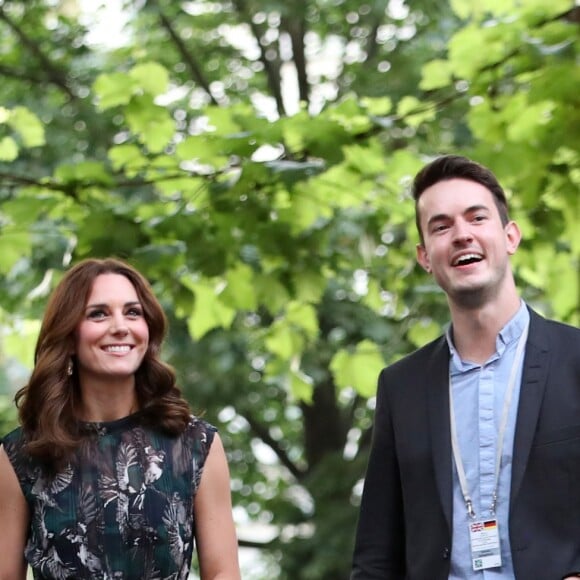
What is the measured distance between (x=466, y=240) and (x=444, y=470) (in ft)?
1.67

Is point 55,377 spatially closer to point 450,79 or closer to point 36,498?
point 36,498

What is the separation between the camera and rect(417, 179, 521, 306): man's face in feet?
9.66

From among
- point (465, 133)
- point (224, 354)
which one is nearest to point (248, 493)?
point (224, 354)

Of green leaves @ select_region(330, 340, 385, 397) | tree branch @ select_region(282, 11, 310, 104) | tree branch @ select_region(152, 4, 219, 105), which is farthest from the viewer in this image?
tree branch @ select_region(282, 11, 310, 104)

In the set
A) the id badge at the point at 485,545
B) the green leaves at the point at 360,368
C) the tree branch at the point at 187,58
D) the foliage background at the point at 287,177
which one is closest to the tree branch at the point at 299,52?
the foliage background at the point at 287,177

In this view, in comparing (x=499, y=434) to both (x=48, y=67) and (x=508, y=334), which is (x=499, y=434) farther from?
(x=48, y=67)

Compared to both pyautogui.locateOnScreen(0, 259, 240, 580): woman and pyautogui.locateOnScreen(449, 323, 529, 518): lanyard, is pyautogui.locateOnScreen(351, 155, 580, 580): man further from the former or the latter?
pyautogui.locateOnScreen(0, 259, 240, 580): woman

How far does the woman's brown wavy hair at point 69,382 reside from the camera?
10.3ft

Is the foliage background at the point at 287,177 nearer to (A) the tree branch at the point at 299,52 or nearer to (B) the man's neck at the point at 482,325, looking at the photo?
(A) the tree branch at the point at 299,52

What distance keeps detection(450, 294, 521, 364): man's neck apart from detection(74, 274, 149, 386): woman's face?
2.48 ft

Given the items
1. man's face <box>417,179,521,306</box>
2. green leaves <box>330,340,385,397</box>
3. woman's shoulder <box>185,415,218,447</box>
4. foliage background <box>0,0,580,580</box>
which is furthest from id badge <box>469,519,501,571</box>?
green leaves <box>330,340,385,397</box>

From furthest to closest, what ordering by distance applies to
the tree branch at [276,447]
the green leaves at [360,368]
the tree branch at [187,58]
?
1. the tree branch at [276,447]
2. the tree branch at [187,58]
3. the green leaves at [360,368]

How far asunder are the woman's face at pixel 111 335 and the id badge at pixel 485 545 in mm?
894

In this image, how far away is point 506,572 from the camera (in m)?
2.80
